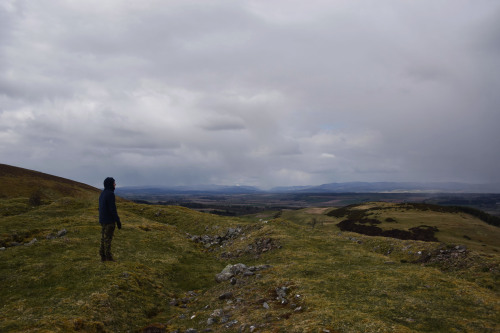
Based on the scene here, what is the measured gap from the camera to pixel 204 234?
147ft

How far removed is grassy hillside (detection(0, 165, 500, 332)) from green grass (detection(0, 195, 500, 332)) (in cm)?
8

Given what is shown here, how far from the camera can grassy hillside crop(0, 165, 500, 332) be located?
1248cm

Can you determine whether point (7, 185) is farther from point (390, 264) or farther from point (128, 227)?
point (390, 264)

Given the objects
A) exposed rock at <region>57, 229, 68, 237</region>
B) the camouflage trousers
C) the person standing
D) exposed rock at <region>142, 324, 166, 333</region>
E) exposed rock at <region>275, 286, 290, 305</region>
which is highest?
the person standing

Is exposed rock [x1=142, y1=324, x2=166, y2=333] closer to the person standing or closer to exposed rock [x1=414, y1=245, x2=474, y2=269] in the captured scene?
the person standing

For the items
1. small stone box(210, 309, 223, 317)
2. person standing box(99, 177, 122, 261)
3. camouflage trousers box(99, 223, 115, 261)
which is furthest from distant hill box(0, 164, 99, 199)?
small stone box(210, 309, 223, 317)

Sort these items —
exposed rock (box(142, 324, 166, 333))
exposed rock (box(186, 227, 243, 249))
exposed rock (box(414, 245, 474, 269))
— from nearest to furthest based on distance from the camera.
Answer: exposed rock (box(142, 324, 166, 333)) < exposed rock (box(414, 245, 474, 269)) < exposed rock (box(186, 227, 243, 249))

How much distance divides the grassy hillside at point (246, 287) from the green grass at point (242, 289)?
0.08m

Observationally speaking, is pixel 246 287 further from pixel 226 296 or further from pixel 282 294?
pixel 282 294

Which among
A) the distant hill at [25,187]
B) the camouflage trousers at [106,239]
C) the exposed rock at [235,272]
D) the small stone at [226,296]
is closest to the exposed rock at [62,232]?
the camouflage trousers at [106,239]

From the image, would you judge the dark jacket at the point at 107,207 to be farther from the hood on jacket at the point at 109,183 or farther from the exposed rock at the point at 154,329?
the exposed rock at the point at 154,329

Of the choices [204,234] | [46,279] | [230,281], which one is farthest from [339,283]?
[204,234]

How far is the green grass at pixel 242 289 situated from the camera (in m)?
12.4

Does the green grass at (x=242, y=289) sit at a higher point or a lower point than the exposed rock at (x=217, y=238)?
higher
